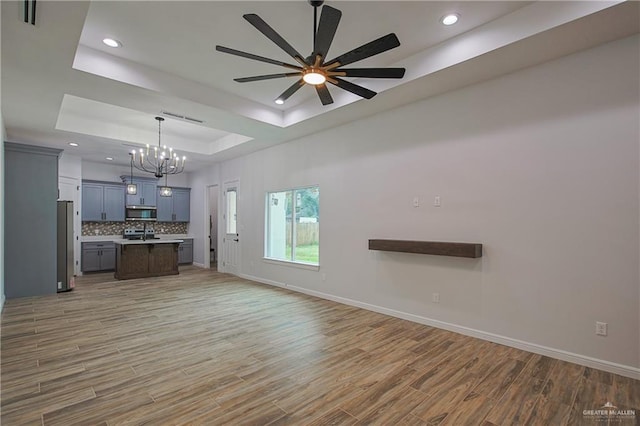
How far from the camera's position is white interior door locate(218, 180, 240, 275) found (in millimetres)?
7879

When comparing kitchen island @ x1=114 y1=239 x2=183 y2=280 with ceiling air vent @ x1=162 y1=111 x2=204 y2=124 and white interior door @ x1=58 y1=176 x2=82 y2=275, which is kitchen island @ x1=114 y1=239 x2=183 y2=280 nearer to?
white interior door @ x1=58 y1=176 x2=82 y2=275

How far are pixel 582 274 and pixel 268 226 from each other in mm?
5398

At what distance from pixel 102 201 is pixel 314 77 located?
850cm

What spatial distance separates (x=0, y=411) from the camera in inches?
88.0

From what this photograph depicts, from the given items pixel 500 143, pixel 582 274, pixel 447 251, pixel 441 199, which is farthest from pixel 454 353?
pixel 500 143

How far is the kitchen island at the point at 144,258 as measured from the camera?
737 centimetres

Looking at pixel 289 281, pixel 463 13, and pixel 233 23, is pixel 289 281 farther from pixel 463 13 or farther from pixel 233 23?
pixel 463 13

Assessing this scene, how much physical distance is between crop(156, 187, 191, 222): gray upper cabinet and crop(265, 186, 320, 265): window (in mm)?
4615

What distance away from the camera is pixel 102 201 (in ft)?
28.2

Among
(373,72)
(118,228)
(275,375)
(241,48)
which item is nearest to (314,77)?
(373,72)

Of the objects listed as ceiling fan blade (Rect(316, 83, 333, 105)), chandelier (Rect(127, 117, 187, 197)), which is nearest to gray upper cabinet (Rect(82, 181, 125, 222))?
chandelier (Rect(127, 117, 187, 197))

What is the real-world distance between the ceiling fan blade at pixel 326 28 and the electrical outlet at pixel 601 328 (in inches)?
137

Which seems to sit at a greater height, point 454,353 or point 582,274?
point 582,274

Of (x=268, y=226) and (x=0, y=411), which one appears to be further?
(x=268, y=226)
